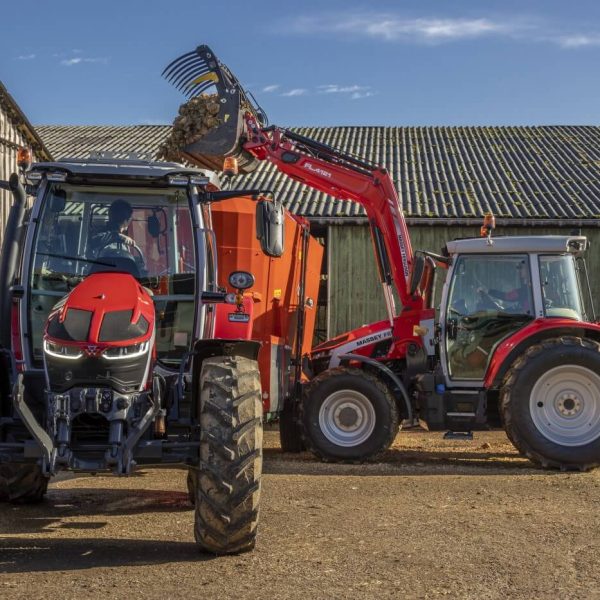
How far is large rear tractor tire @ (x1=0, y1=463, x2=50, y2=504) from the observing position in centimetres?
794

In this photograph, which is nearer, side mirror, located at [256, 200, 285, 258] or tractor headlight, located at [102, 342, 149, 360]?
tractor headlight, located at [102, 342, 149, 360]

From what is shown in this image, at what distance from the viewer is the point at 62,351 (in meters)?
6.30

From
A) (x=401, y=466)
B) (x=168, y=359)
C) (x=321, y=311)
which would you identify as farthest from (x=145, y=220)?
(x=321, y=311)

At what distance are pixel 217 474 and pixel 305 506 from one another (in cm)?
234

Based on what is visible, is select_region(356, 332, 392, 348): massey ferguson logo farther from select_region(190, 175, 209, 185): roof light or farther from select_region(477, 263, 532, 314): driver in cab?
select_region(190, 175, 209, 185): roof light

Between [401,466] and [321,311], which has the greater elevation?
[321,311]

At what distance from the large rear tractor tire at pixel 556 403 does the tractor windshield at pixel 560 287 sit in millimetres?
404

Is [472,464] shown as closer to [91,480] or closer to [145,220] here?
[91,480]

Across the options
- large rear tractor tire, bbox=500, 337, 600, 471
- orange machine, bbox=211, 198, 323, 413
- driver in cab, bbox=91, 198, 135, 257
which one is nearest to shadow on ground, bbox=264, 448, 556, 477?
large rear tractor tire, bbox=500, 337, 600, 471

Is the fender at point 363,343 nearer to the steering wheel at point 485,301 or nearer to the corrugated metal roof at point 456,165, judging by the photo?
the steering wheel at point 485,301

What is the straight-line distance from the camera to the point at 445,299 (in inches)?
438

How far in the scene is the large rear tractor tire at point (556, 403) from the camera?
10516 mm

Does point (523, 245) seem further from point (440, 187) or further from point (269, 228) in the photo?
point (440, 187)

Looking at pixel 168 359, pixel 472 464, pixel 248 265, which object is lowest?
pixel 472 464
